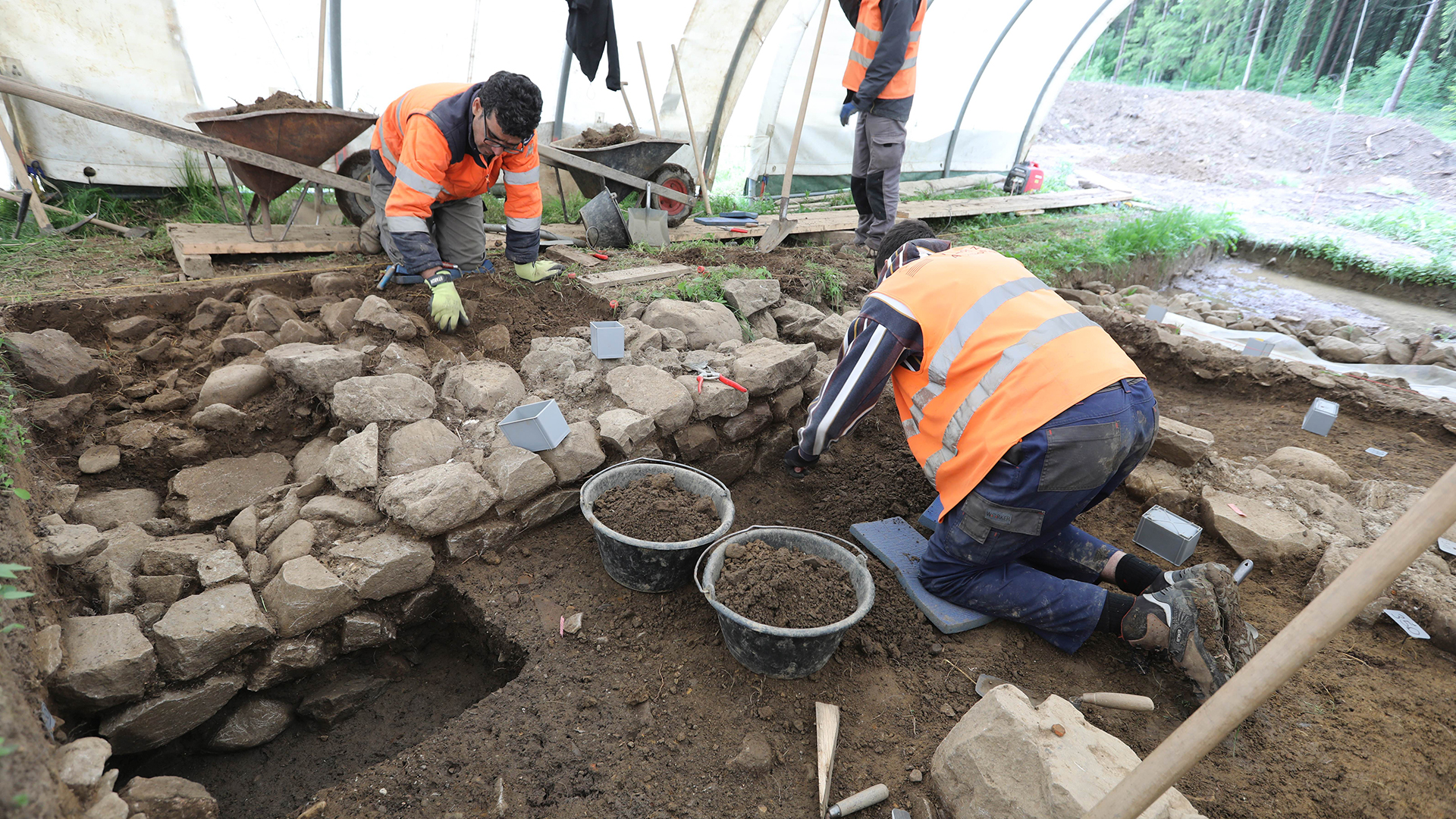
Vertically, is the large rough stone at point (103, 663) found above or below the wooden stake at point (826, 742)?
above

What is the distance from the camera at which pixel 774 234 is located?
5352 mm

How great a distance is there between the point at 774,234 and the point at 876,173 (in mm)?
964

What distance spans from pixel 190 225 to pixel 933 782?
5158 mm

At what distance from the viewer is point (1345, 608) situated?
3.45ft

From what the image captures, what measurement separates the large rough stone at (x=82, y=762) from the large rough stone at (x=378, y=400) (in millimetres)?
1350

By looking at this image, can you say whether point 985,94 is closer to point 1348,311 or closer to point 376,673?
point 1348,311

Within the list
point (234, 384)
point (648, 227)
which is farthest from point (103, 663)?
point (648, 227)

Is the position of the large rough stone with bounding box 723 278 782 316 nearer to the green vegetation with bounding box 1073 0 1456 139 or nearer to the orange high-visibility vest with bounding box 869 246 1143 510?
the orange high-visibility vest with bounding box 869 246 1143 510

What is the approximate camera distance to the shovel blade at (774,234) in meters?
5.29

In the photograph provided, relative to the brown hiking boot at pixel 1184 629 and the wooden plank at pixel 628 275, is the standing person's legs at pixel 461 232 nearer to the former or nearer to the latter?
the wooden plank at pixel 628 275

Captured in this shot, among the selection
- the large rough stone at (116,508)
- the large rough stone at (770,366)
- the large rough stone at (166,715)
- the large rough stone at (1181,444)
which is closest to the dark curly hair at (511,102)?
the large rough stone at (770,366)

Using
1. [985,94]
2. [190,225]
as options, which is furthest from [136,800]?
[985,94]

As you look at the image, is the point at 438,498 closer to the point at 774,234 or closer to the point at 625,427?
the point at 625,427

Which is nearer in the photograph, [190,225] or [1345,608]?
[1345,608]
